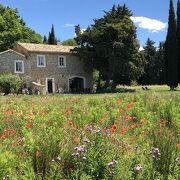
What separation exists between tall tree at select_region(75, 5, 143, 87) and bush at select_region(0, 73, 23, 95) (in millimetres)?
9075

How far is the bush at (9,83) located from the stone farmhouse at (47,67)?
9.38 feet

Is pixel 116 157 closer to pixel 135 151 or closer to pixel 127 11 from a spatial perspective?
pixel 135 151

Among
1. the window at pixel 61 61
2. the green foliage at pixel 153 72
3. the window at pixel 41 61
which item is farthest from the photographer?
the green foliage at pixel 153 72

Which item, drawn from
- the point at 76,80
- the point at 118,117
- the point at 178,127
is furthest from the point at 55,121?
the point at 76,80

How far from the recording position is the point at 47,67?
53.4 metres

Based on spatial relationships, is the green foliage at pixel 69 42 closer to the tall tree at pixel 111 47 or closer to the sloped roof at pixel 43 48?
the sloped roof at pixel 43 48

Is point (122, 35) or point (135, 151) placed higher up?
point (122, 35)

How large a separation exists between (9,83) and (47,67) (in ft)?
25.4

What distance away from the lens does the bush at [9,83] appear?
4653cm

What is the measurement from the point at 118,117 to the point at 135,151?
4065mm

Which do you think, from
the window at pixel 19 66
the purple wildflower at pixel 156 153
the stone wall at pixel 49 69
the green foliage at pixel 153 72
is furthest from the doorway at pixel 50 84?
the purple wildflower at pixel 156 153

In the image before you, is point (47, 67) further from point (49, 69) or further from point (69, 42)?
point (69, 42)

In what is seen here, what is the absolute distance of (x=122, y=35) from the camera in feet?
168

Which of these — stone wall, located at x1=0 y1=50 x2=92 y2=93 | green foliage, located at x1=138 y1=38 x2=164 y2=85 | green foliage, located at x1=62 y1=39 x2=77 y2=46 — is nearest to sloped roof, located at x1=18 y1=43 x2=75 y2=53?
stone wall, located at x1=0 y1=50 x2=92 y2=93
